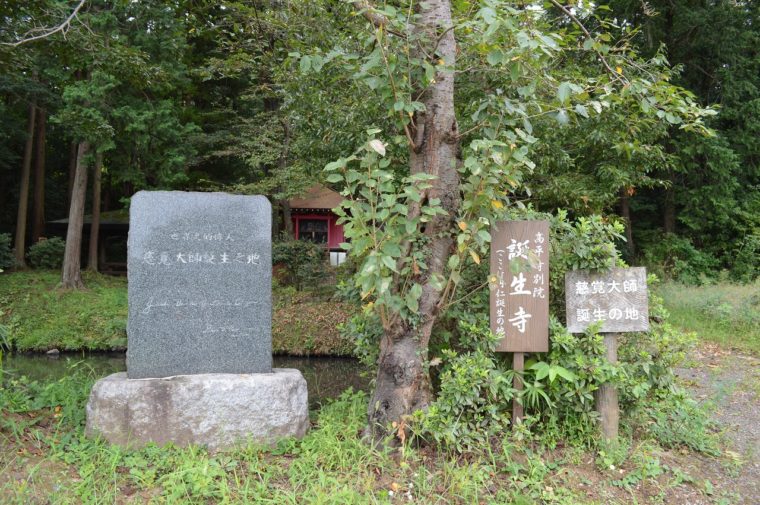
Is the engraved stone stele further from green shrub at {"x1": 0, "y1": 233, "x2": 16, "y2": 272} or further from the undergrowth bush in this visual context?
green shrub at {"x1": 0, "y1": 233, "x2": 16, "y2": 272}

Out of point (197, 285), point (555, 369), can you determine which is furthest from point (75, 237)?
point (555, 369)

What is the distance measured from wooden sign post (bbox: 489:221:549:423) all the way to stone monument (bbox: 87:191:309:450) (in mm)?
1526

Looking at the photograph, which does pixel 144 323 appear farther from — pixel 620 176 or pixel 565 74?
pixel 620 176

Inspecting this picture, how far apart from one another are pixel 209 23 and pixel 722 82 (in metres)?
14.1

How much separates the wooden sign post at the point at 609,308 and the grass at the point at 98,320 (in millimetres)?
6955

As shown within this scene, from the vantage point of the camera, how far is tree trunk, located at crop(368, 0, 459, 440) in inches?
141

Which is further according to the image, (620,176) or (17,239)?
(17,239)

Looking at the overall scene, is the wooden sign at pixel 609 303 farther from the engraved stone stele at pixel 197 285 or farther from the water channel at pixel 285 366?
the water channel at pixel 285 366

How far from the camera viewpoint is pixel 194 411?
3.65 m

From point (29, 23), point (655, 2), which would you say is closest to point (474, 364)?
point (29, 23)

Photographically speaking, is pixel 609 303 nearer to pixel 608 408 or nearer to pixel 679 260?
pixel 608 408

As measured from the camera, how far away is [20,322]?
1210cm

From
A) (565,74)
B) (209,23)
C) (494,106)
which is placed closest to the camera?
(494,106)

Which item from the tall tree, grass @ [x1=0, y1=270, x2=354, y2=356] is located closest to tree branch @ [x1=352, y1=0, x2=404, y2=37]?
the tall tree
